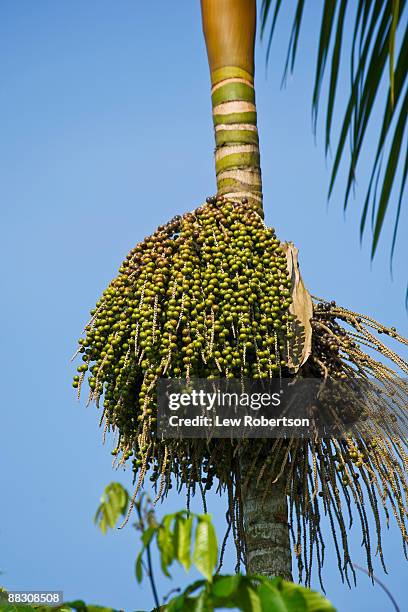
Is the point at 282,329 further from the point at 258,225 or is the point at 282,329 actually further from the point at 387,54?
the point at 387,54

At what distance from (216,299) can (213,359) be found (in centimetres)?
30

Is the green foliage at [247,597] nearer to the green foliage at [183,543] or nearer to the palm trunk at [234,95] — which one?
the green foliage at [183,543]

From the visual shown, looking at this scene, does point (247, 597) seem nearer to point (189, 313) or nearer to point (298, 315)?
point (189, 313)

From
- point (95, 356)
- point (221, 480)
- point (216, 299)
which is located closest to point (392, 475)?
point (221, 480)

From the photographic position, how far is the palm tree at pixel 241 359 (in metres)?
4.67

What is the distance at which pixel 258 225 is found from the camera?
16.5 ft

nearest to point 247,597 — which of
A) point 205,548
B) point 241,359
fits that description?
point 205,548

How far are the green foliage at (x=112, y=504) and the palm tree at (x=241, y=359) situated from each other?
2330mm

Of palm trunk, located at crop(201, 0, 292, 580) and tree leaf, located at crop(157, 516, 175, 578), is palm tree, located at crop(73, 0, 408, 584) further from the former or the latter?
tree leaf, located at crop(157, 516, 175, 578)

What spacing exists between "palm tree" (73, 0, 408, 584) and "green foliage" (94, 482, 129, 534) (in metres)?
2.33

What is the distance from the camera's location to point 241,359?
4684 mm

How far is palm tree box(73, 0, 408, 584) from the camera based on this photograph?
15.3 feet

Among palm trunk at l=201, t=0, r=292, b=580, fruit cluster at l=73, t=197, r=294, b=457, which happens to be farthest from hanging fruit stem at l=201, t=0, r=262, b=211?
fruit cluster at l=73, t=197, r=294, b=457

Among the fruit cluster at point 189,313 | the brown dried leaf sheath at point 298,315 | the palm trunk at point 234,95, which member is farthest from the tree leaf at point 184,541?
the palm trunk at point 234,95
